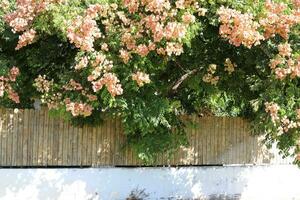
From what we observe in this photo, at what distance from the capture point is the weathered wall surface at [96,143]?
9.59 metres

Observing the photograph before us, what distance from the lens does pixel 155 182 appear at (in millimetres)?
10617

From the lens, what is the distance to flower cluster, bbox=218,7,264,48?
8289mm

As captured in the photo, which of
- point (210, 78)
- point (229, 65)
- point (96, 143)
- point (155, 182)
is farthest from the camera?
point (155, 182)

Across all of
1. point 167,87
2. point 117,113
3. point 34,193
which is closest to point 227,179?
point 167,87

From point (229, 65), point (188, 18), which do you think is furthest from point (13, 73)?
point (229, 65)

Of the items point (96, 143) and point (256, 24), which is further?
point (96, 143)

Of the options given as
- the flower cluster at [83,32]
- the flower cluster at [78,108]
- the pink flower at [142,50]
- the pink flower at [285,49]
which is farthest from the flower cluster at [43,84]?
the pink flower at [285,49]

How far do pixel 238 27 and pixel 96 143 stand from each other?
11.0 ft

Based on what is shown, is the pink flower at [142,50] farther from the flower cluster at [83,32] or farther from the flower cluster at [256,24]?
the flower cluster at [256,24]

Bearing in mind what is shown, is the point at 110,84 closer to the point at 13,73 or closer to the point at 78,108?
the point at 78,108

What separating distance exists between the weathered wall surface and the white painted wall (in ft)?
0.62

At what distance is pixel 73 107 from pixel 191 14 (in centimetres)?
219

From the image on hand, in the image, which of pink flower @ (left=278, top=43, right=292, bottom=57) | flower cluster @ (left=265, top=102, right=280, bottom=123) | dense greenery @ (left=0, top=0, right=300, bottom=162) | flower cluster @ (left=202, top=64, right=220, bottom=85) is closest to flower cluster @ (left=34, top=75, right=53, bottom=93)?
dense greenery @ (left=0, top=0, right=300, bottom=162)

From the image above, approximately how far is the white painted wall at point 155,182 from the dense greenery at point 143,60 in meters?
0.68
